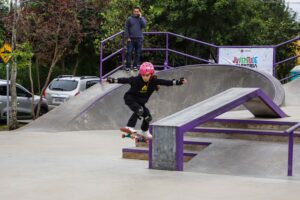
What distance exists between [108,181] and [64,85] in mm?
16587

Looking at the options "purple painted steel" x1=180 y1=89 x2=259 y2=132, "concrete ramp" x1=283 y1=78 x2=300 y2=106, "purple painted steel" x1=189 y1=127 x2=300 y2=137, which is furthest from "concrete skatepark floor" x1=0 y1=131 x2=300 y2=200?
"concrete ramp" x1=283 y1=78 x2=300 y2=106

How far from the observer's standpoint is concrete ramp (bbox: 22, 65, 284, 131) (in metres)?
15.5

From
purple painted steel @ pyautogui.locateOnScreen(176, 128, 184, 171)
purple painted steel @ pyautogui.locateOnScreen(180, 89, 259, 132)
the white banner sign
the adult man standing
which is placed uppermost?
the adult man standing

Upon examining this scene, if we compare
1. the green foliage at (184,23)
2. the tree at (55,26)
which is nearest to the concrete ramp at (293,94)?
the tree at (55,26)

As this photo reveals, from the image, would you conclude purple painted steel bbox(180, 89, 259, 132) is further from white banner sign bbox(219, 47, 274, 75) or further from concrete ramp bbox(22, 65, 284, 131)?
white banner sign bbox(219, 47, 274, 75)

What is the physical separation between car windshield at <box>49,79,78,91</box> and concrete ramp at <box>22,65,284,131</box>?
21.6ft

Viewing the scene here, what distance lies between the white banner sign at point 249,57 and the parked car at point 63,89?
23.3ft

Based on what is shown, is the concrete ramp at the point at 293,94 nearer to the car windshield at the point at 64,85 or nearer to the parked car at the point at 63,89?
the parked car at the point at 63,89

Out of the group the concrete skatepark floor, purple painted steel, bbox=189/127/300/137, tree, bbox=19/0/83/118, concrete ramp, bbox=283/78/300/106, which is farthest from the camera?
tree, bbox=19/0/83/118

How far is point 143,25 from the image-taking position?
16.2 m

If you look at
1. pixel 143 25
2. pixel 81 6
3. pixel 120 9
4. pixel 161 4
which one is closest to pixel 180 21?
pixel 161 4

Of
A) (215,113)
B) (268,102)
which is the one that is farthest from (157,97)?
(215,113)

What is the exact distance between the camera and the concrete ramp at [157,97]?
1546 cm

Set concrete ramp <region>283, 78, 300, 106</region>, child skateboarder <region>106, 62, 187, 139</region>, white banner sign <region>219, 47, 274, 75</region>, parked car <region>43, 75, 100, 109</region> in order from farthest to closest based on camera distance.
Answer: parked car <region>43, 75, 100, 109</region> → white banner sign <region>219, 47, 274, 75</region> → concrete ramp <region>283, 78, 300, 106</region> → child skateboarder <region>106, 62, 187, 139</region>
